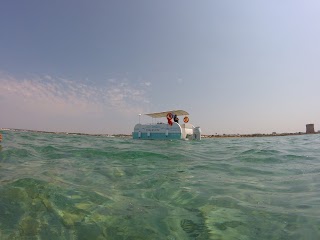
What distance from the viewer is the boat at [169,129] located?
2583 centimetres

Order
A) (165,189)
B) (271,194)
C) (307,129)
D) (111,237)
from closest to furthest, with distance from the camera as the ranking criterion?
(111,237)
(271,194)
(165,189)
(307,129)

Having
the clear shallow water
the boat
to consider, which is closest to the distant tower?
the boat

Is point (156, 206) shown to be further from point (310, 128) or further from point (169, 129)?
point (310, 128)

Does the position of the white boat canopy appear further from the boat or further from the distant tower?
the distant tower

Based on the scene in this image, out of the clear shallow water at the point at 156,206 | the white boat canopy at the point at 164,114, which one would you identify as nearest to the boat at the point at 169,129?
the white boat canopy at the point at 164,114

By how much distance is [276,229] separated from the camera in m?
3.03

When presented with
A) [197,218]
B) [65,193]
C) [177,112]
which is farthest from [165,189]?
[177,112]

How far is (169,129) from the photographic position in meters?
26.0

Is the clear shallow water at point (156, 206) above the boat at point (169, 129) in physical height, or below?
below

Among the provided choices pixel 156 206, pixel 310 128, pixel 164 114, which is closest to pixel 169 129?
pixel 164 114

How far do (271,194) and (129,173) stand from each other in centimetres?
328

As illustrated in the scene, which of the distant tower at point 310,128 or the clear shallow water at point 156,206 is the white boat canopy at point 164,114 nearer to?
the clear shallow water at point 156,206

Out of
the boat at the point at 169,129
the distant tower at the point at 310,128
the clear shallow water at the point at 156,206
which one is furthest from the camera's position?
the distant tower at the point at 310,128

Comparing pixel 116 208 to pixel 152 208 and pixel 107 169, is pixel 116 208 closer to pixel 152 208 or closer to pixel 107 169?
pixel 152 208
